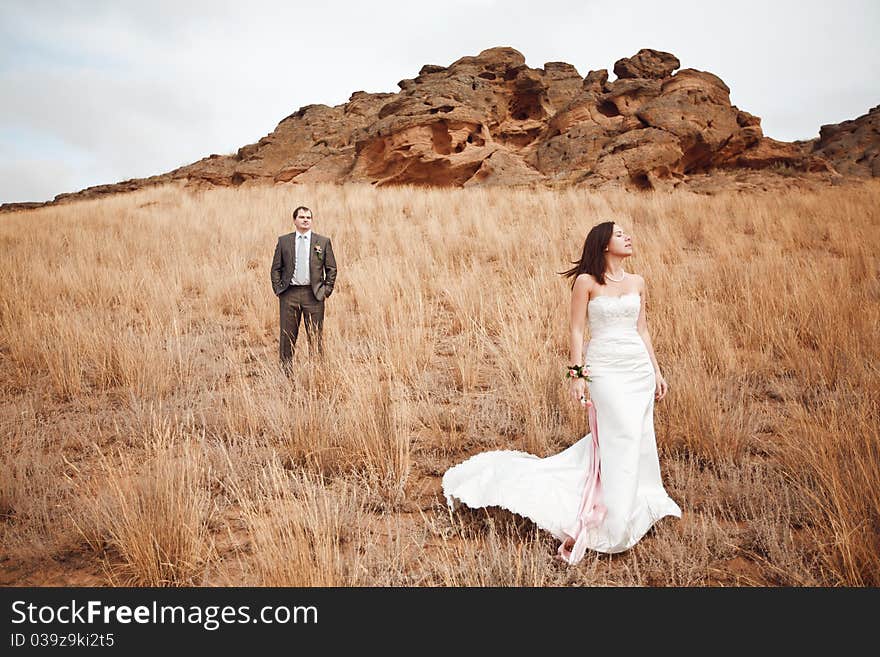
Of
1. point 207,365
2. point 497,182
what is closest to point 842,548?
point 207,365

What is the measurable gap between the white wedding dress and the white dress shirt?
316 cm

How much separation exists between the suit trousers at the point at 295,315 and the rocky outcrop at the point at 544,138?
46.5 feet

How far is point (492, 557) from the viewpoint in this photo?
227cm

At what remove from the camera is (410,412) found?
3906mm

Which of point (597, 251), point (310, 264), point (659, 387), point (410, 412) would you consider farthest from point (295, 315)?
point (659, 387)

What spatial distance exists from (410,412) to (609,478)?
1.77m

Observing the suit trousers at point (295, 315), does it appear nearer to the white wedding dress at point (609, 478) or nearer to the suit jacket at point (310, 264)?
the suit jacket at point (310, 264)

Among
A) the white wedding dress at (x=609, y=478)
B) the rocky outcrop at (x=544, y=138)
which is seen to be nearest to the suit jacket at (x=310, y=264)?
the white wedding dress at (x=609, y=478)

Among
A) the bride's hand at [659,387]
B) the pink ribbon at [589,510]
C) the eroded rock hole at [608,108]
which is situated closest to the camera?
the pink ribbon at [589,510]

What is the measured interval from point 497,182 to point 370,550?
1863 cm

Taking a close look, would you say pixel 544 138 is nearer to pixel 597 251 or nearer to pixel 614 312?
pixel 597 251

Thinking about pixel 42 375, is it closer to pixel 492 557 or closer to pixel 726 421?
pixel 492 557

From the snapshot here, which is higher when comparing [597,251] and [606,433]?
[597,251]

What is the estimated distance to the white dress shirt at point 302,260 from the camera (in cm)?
513
